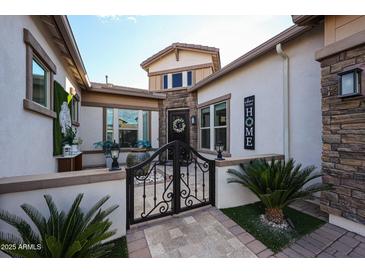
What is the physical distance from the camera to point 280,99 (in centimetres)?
369

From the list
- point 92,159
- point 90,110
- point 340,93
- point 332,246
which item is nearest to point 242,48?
point 340,93

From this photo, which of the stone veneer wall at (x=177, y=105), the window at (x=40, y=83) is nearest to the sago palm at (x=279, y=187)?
the window at (x=40, y=83)

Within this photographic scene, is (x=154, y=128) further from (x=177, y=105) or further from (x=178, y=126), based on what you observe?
(x=177, y=105)

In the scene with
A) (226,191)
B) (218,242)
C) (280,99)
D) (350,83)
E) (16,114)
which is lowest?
(218,242)

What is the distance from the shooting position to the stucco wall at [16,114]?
1860mm

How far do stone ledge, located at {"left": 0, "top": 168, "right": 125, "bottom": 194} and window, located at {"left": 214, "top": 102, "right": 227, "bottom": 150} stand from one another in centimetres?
408

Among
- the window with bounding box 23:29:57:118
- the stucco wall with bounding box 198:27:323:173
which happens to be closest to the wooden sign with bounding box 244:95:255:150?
the stucco wall with bounding box 198:27:323:173

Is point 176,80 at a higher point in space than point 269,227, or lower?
higher

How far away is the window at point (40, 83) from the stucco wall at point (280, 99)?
4.47 m

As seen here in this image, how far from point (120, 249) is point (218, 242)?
113cm

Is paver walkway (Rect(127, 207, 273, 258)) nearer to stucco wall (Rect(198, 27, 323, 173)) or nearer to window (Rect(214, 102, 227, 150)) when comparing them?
stucco wall (Rect(198, 27, 323, 173))

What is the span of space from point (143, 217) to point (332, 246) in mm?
2362

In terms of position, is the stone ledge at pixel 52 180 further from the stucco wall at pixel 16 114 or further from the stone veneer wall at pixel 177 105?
the stone veneer wall at pixel 177 105

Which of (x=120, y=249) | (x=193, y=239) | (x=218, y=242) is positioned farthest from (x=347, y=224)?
(x=120, y=249)
